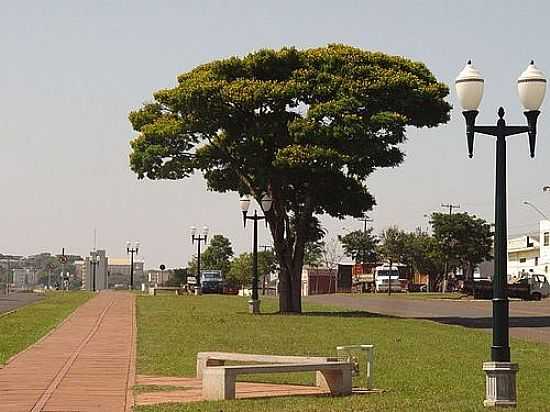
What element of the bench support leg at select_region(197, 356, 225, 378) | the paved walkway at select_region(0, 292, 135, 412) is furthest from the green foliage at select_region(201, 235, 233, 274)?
the bench support leg at select_region(197, 356, 225, 378)

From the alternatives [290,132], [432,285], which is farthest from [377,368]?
[432,285]

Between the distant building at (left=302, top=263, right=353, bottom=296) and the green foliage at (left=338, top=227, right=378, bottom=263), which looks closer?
the distant building at (left=302, top=263, right=353, bottom=296)

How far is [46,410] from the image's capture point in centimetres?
1388

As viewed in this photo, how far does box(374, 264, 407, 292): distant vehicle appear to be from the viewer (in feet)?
297

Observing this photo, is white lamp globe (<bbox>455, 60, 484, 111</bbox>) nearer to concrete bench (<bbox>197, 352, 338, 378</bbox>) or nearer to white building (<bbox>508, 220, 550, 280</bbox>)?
concrete bench (<bbox>197, 352, 338, 378</bbox>)

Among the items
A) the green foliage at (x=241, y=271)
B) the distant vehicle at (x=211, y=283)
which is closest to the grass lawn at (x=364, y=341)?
the distant vehicle at (x=211, y=283)

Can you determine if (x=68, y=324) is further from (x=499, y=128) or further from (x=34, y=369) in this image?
(x=499, y=128)

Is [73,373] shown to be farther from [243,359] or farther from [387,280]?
[387,280]

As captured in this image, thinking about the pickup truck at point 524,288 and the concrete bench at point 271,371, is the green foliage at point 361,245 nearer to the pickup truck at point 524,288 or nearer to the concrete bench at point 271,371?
the pickup truck at point 524,288

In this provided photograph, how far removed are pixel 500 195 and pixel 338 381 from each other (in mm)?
3521

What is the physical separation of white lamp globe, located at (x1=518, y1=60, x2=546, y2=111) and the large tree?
24.1 meters

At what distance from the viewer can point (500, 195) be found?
45.3 ft

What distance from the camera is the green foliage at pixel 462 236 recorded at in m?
88.7

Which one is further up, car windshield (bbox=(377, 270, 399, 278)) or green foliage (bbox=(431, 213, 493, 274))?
green foliage (bbox=(431, 213, 493, 274))
